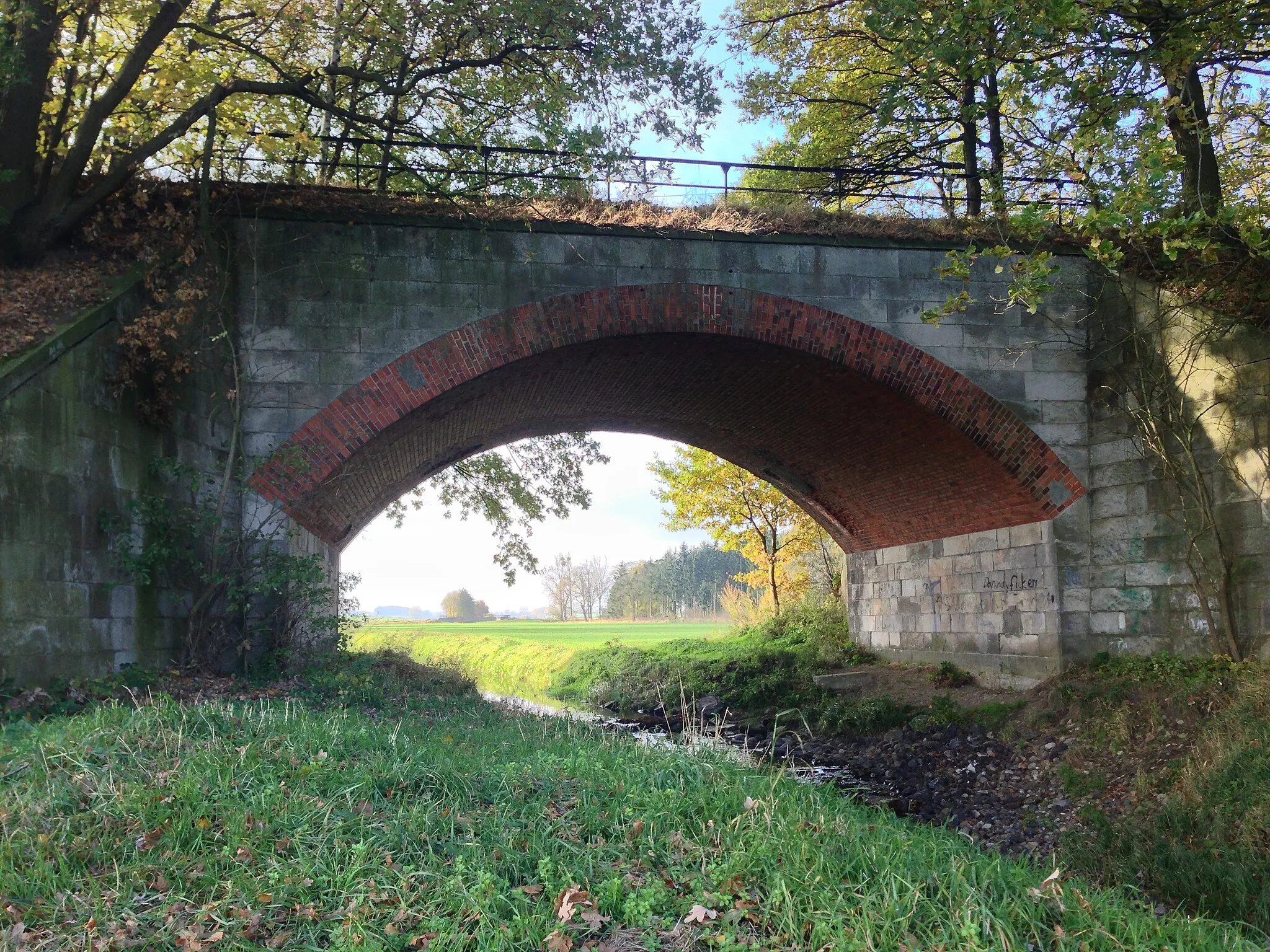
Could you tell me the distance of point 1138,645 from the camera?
10156mm

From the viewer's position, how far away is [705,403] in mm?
13180

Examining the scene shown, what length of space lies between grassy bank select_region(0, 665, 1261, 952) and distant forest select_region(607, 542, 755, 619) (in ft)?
240

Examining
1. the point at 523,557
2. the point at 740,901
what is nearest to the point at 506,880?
the point at 740,901

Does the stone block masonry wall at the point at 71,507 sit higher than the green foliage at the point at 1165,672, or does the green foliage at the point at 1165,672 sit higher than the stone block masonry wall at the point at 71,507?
the stone block masonry wall at the point at 71,507

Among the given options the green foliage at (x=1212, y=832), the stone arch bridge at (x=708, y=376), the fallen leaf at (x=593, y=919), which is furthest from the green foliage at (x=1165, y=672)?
the fallen leaf at (x=593, y=919)

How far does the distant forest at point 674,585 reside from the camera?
7956cm

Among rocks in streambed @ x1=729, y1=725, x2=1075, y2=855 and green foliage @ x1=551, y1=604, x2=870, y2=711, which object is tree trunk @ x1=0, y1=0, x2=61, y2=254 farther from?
green foliage @ x1=551, y1=604, x2=870, y2=711

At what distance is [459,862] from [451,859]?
8.7 inches

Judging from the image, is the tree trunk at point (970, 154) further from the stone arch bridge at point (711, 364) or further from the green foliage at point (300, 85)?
the green foliage at point (300, 85)

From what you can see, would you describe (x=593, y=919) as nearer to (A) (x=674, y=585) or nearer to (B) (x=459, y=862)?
(B) (x=459, y=862)

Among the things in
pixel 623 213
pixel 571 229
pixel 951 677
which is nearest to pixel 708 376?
pixel 623 213

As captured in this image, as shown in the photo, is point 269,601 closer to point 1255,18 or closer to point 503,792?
point 503,792

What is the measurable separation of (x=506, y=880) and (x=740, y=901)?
3.21ft

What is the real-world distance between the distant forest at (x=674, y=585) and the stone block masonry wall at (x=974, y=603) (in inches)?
2494
